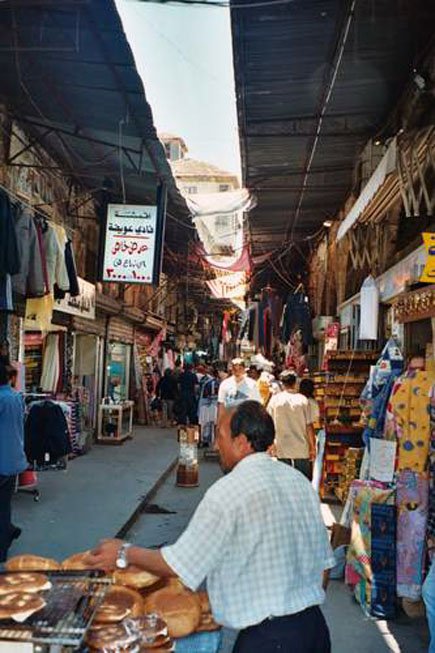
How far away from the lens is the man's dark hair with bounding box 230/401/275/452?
8.20ft

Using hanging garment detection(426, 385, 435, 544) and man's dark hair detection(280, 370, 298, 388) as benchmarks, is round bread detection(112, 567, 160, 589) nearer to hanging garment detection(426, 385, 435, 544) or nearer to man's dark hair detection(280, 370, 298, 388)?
hanging garment detection(426, 385, 435, 544)

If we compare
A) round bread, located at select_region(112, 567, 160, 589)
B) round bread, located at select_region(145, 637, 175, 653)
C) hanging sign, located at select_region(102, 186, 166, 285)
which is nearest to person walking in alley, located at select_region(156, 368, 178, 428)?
hanging sign, located at select_region(102, 186, 166, 285)

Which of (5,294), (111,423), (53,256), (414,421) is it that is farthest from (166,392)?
(414,421)

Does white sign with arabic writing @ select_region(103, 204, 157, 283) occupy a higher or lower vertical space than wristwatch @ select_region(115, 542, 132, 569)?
higher

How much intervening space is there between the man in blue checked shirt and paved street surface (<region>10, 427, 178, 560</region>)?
13.7 feet

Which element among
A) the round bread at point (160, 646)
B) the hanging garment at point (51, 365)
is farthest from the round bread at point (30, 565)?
the hanging garment at point (51, 365)

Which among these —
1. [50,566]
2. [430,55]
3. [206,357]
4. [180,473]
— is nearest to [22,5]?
[430,55]

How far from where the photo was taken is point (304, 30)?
6.09 meters

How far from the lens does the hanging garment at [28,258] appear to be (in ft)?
24.1

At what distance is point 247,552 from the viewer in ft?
7.45

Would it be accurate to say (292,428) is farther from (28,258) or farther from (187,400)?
(187,400)

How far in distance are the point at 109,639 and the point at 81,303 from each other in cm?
1019

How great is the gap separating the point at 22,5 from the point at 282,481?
5.48m

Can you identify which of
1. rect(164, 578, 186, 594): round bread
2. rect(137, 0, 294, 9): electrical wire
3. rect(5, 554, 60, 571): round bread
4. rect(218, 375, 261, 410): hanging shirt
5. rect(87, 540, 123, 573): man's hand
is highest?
rect(137, 0, 294, 9): electrical wire
